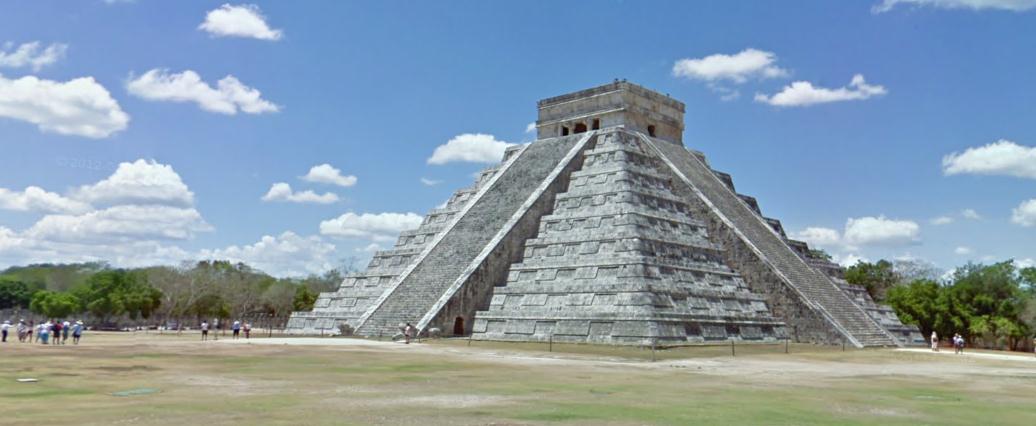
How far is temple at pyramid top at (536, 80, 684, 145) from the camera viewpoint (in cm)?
3850

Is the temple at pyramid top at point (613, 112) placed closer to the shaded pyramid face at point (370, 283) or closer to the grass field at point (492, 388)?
the shaded pyramid face at point (370, 283)

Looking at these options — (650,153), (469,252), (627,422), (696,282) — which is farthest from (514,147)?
(627,422)

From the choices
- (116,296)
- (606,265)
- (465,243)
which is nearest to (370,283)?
(465,243)

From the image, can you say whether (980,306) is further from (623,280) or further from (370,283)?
(370,283)

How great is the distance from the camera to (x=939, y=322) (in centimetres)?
4003

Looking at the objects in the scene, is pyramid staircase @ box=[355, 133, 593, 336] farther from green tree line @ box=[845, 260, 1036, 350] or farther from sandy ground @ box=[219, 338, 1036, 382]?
green tree line @ box=[845, 260, 1036, 350]

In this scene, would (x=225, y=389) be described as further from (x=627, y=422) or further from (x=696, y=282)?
(x=696, y=282)

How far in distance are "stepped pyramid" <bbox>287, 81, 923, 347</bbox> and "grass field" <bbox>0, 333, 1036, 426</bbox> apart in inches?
137

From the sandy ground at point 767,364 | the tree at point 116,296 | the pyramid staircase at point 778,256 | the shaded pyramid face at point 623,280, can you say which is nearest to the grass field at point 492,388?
the sandy ground at point 767,364

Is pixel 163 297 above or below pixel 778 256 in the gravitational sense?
below

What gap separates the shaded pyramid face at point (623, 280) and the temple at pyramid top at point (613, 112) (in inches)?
226

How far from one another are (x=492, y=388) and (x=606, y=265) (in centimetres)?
1419

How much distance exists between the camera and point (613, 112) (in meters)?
38.5

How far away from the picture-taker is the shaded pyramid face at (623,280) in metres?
25.7
